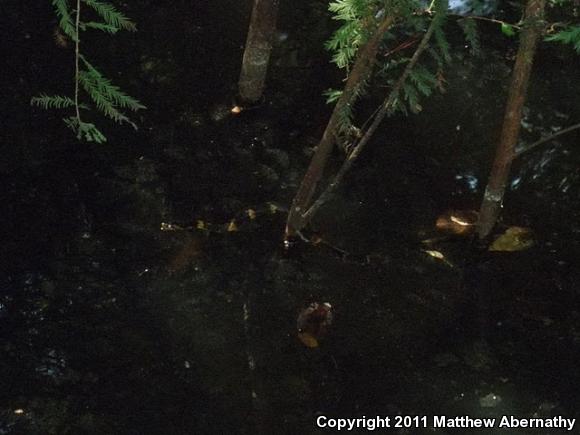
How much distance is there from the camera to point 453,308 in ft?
14.1

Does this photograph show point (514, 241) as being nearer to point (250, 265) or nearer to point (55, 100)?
point (250, 265)

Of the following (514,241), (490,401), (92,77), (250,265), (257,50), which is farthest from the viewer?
(257,50)

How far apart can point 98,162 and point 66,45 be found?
1.75m

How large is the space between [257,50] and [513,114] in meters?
2.45

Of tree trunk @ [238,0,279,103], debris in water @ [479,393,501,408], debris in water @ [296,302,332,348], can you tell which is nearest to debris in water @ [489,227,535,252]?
debris in water @ [479,393,501,408]

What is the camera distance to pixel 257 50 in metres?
5.50

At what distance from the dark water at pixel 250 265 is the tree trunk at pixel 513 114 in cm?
37

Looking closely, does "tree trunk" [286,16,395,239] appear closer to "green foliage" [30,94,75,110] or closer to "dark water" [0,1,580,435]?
"dark water" [0,1,580,435]

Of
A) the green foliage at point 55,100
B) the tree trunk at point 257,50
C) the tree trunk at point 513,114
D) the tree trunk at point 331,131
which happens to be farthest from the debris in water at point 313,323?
the tree trunk at point 257,50

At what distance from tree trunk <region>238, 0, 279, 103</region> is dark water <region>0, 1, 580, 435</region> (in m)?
0.21

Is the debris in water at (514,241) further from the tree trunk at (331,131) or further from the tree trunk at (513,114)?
the tree trunk at (331,131)

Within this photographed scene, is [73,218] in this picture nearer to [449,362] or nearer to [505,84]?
[449,362]

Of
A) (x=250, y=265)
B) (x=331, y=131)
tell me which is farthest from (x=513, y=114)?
(x=250, y=265)

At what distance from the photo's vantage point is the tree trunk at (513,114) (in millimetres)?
3729
